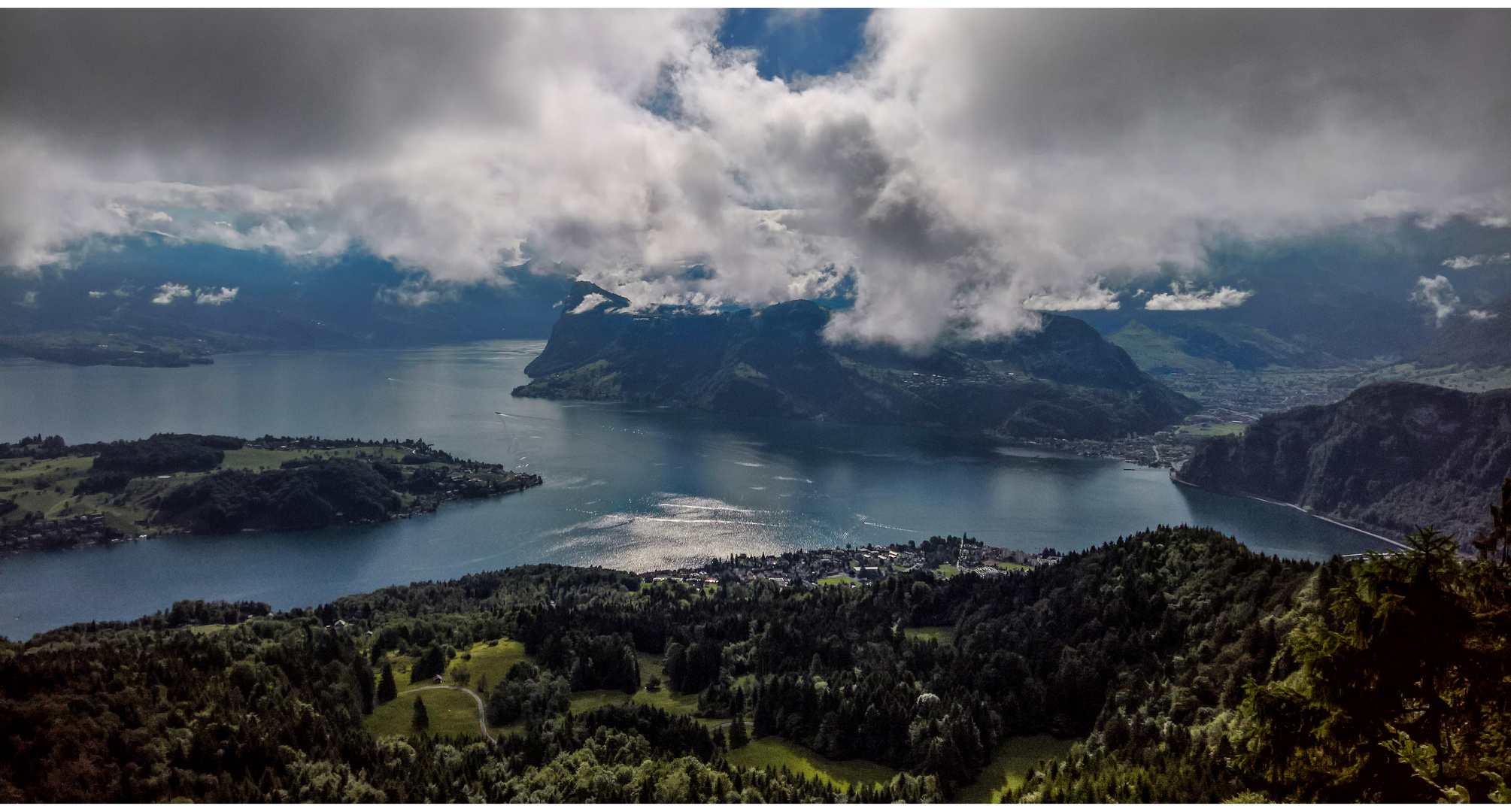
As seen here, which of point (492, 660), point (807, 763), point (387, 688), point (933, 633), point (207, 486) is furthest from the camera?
Answer: point (207, 486)

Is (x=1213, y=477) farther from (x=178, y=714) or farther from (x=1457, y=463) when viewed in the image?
(x=178, y=714)

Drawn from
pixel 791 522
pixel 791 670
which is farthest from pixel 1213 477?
pixel 791 670

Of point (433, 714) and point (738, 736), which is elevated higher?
point (738, 736)

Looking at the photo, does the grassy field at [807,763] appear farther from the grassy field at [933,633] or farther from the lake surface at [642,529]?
the lake surface at [642,529]

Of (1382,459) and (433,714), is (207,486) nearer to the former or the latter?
(433,714)

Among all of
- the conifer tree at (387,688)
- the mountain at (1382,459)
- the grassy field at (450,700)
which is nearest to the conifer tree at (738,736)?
the grassy field at (450,700)

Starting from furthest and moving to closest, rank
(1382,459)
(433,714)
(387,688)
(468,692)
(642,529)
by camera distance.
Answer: (1382,459)
(642,529)
(468,692)
(387,688)
(433,714)

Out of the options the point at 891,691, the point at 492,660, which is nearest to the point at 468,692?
the point at 492,660
